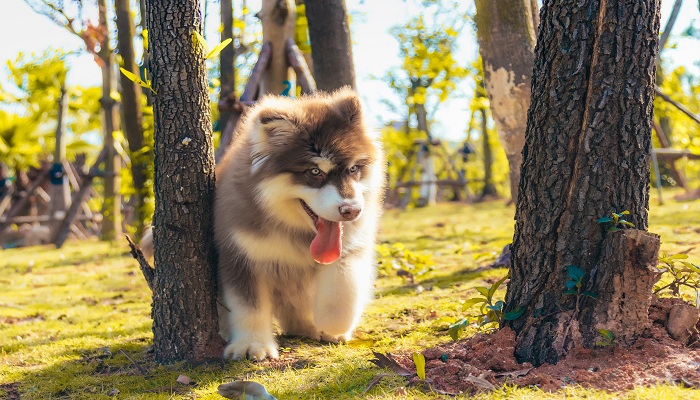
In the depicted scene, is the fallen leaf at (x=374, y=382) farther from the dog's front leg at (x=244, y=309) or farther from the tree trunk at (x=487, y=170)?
the tree trunk at (x=487, y=170)

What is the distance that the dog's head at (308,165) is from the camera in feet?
11.9

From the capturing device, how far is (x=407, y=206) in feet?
57.0

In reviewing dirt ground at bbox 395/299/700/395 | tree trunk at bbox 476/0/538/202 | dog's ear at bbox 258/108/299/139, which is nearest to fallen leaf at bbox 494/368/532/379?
dirt ground at bbox 395/299/700/395

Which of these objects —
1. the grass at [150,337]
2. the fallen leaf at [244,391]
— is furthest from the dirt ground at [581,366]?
the fallen leaf at [244,391]

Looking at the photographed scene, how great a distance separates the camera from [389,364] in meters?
3.18

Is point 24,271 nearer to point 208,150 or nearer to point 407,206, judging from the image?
point 208,150

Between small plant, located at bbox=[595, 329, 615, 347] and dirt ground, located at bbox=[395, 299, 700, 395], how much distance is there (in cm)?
2

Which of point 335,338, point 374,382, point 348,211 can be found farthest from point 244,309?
point 374,382

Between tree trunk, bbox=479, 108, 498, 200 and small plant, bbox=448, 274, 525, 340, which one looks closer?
Result: small plant, bbox=448, 274, 525, 340

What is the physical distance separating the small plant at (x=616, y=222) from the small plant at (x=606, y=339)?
0.46 metres

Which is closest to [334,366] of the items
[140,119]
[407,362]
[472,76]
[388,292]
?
[407,362]

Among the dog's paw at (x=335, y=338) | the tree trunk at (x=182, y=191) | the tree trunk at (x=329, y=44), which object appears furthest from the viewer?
the tree trunk at (x=329, y=44)

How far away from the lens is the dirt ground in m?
2.69

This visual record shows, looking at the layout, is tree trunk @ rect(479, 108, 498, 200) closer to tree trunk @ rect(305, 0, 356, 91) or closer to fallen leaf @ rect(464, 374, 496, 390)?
tree trunk @ rect(305, 0, 356, 91)
